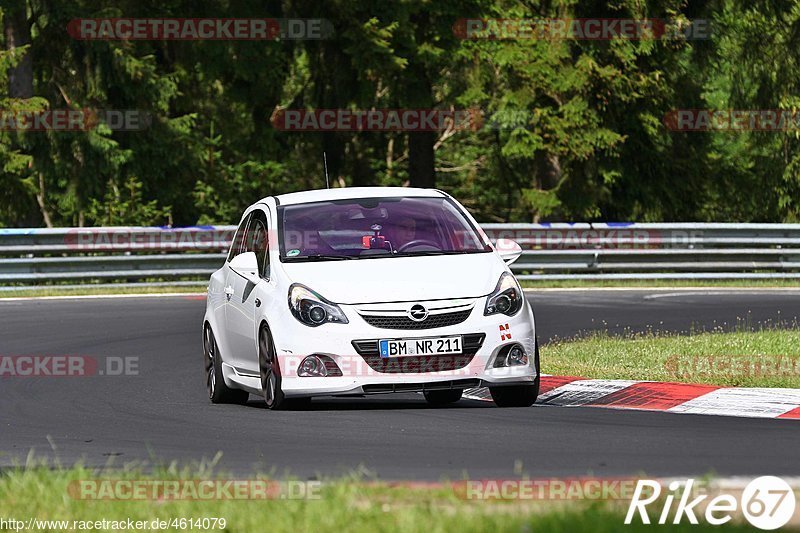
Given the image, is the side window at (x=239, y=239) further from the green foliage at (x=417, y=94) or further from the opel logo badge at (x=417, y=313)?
the green foliage at (x=417, y=94)

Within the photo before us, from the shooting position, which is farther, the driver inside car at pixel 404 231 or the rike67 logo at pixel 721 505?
the driver inside car at pixel 404 231

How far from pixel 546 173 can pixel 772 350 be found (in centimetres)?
2437

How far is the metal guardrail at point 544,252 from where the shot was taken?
26781 millimetres

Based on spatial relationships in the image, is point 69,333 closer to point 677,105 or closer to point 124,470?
point 124,470

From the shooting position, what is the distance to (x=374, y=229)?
11.9 metres

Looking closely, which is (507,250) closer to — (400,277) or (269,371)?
(400,277)

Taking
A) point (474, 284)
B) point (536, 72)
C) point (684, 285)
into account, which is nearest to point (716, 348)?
point (474, 284)

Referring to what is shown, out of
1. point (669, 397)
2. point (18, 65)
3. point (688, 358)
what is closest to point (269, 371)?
point (669, 397)

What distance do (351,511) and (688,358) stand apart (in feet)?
26.4

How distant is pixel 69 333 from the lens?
18641 millimetres

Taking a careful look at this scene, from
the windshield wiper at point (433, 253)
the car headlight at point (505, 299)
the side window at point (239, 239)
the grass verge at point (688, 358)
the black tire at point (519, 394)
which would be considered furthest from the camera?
the side window at point (239, 239)

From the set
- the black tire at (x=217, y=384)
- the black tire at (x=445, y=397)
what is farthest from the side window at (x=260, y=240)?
the black tire at (x=445, y=397)

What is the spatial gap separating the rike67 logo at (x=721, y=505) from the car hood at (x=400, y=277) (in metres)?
4.25

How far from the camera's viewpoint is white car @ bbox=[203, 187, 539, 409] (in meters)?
10.6
